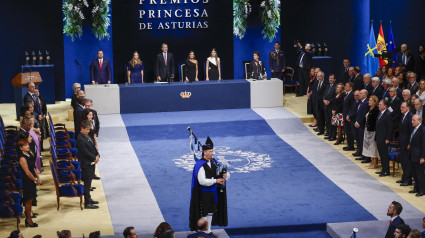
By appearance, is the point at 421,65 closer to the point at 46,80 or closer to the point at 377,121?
the point at 377,121

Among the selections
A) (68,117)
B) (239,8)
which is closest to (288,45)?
(239,8)

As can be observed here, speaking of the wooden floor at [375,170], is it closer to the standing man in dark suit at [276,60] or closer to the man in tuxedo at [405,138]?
the man in tuxedo at [405,138]

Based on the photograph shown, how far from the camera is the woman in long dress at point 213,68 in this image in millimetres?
21703

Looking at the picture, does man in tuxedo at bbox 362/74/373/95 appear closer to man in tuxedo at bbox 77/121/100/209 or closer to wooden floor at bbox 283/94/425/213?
wooden floor at bbox 283/94/425/213

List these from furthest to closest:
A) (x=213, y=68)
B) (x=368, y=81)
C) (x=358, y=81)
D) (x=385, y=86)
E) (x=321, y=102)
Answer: (x=213, y=68)
(x=358, y=81)
(x=321, y=102)
(x=368, y=81)
(x=385, y=86)

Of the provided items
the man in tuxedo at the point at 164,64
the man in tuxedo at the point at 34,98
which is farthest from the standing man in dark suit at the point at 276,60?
the man in tuxedo at the point at 34,98

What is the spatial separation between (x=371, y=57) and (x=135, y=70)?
6.92 meters

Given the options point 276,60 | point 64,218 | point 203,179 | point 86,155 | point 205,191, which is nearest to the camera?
point 203,179

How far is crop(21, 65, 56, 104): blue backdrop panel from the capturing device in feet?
71.7

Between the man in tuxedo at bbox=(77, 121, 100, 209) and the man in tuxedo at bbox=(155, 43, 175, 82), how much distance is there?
350 inches

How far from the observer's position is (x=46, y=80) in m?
22.0

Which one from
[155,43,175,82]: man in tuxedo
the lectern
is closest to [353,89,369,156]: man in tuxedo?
[155,43,175,82]: man in tuxedo

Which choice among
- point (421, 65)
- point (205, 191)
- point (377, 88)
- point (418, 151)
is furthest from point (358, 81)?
point (205, 191)

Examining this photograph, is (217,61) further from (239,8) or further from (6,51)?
(6,51)
